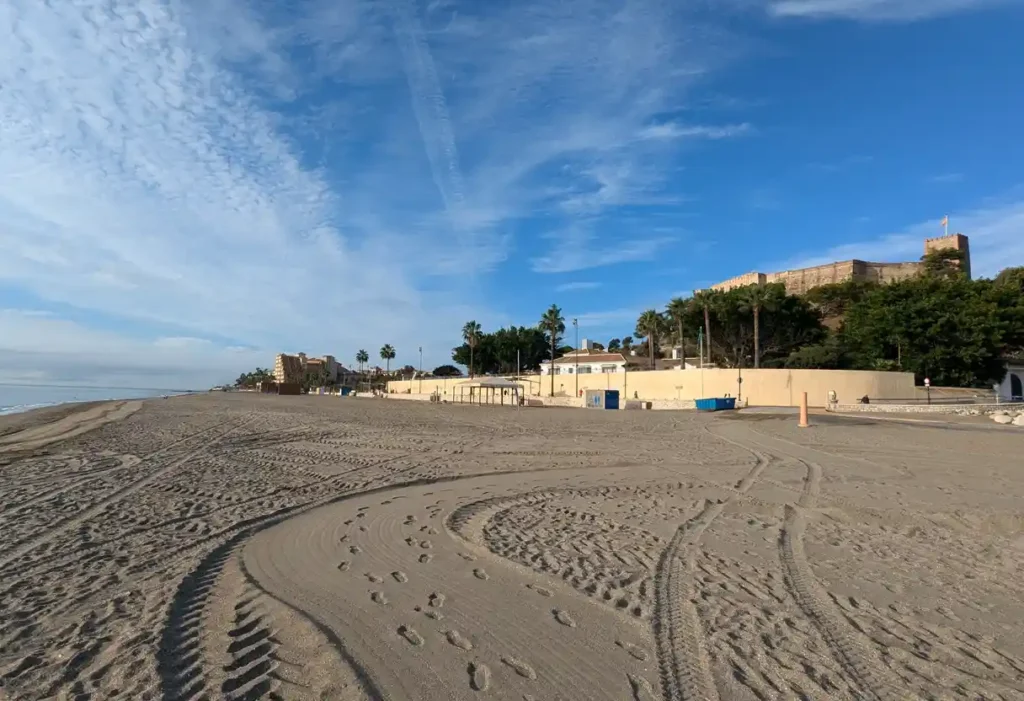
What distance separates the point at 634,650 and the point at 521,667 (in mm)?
688

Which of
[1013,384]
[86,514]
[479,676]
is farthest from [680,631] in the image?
[1013,384]

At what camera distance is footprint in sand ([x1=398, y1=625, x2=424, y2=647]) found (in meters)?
3.78

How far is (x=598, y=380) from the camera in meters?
56.8

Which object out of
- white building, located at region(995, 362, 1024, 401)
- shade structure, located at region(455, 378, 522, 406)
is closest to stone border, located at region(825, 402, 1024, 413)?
white building, located at region(995, 362, 1024, 401)

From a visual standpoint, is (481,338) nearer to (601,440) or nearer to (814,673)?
(601,440)

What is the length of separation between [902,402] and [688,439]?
101 feet

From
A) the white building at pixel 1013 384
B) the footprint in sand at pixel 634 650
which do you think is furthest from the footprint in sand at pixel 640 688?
the white building at pixel 1013 384

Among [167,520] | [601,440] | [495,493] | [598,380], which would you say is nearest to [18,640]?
[167,520]

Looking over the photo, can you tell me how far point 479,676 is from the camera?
3.36 metres

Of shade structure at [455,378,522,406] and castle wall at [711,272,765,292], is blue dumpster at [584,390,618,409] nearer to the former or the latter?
shade structure at [455,378,522,406]

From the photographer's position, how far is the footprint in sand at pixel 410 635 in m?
3.78

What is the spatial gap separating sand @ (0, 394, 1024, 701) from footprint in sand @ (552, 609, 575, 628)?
34 mm

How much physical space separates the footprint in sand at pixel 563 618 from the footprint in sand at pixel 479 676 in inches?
31.4

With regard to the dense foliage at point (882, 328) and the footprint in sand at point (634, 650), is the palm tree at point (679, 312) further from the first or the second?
the footprint in sand at point (634, 650)
